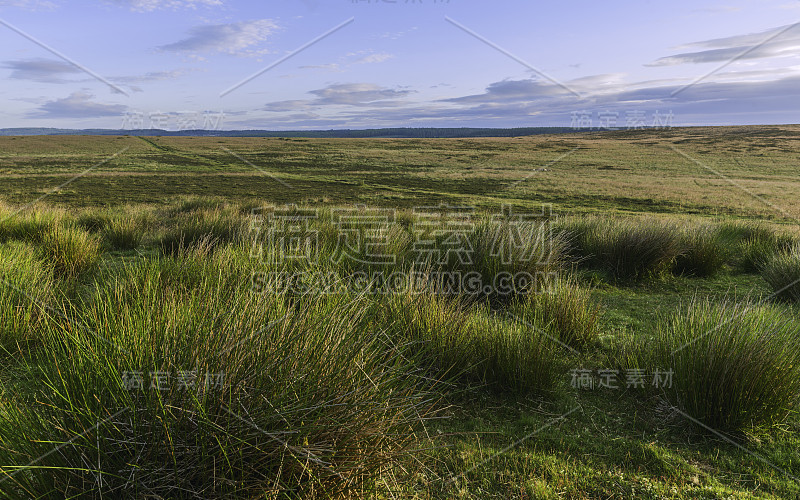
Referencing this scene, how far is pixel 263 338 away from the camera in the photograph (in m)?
2.26

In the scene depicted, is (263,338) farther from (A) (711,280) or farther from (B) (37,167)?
(B) (37,167)

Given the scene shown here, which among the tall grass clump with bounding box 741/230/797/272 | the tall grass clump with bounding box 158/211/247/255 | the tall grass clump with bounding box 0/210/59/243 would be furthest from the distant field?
the tall grass clump with bounding box 0/210/59/243

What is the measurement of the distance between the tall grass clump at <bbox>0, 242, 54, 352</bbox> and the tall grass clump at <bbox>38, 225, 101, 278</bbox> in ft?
3.01

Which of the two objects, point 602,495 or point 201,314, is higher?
point 201,314

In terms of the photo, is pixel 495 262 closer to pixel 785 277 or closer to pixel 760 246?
pixel 785 277

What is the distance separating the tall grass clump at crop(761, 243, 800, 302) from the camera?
20.0 ft

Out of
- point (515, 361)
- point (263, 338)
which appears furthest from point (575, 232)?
point (263, 338)

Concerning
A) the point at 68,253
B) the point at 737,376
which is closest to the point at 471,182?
the point at 68,253

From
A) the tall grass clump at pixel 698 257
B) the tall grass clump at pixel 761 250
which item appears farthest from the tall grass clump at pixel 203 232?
the tall grass clump at pixel 761 250

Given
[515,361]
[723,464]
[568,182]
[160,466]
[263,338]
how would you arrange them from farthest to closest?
[568,182]
[515,361]
[723,464]
[263,338]
[160,466]

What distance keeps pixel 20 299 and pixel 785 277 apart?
8863mm

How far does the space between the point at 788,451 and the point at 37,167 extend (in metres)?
48.7

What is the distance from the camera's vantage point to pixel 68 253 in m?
6.00

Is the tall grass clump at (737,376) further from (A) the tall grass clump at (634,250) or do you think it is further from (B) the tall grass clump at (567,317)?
(A) the tall grass clump at (634,250)
